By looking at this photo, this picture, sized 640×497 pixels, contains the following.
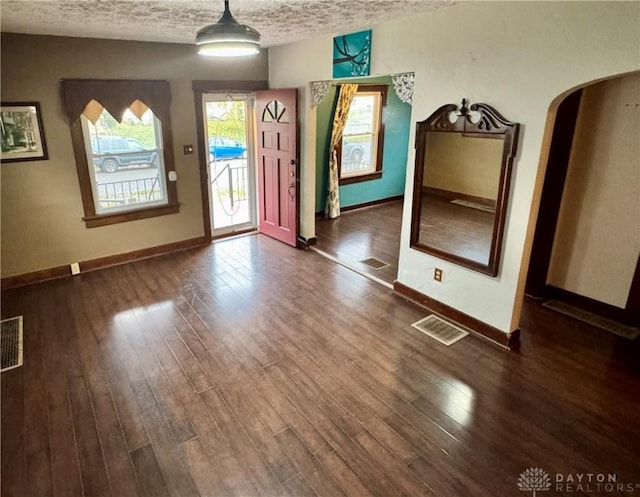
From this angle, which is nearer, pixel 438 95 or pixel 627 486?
pixel 627 486

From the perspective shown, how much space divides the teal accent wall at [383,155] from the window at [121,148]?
2.45 m

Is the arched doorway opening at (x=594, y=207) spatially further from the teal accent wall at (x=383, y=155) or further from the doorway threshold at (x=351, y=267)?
the teal accent wall at (x=383, y=155)

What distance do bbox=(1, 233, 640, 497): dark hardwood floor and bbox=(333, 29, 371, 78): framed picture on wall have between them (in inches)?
88.9

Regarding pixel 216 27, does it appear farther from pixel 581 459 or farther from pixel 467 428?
pixel 581 459

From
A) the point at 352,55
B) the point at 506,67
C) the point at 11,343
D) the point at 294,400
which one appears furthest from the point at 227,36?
the point at 11,343

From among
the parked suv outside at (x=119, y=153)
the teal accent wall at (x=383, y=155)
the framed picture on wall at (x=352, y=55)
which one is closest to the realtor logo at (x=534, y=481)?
the framed picture on wall at (x=352, y=55)

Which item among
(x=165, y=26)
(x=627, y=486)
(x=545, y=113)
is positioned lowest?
(x=627, y=486)

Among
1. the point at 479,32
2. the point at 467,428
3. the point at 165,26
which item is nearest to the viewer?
the point at 467,428

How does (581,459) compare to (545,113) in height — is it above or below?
below

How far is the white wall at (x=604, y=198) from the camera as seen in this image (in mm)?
3453

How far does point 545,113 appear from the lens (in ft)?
9.02

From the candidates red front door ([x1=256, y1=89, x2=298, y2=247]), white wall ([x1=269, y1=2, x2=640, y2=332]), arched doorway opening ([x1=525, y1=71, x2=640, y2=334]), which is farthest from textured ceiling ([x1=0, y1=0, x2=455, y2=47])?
arched doorway opening ([x1=525, y1=71, x2=640, y2=334])

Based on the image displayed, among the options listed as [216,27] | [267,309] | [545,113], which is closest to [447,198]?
[545,113]

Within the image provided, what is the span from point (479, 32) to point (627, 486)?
119 inches
